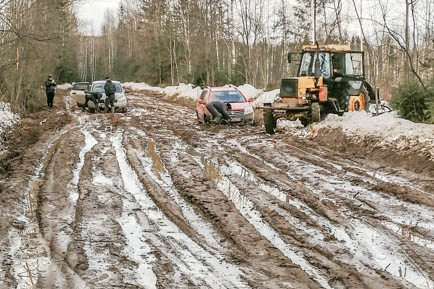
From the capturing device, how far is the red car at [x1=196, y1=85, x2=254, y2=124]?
63.1 ft

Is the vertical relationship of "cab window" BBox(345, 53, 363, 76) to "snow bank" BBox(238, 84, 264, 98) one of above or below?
above


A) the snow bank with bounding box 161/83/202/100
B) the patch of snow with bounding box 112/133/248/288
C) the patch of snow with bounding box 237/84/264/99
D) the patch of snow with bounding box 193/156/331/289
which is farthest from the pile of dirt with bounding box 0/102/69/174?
the snow bank with bounding box 161/83/202/100

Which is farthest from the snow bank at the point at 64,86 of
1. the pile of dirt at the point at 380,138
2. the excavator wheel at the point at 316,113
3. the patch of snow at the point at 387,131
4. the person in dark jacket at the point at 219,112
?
the patch of snow at the point at 387,131

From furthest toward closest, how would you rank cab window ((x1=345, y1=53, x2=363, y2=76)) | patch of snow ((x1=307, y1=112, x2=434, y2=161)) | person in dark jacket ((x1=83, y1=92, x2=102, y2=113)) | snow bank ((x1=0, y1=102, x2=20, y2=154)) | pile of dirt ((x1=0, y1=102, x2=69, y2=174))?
person in dark jacket ((x1=83, y1=92, x2=102, y2=113)) < cab window ((x1=345, y1=53, x2=363, y2=76)) < snow bank ((x1=0, y1=102, x2=20, y2=154)) < pile of dirt ((x1=0, y1=102, x2=69, y2=174)) < patch of snow ((x1=307, y1=112, x2=434, y2=161))

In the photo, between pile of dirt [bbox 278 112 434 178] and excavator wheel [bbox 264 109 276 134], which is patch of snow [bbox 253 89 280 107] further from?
pile of dirt [bbox 278 112 434 178]

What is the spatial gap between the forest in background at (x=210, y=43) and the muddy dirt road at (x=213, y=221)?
18.8 feet

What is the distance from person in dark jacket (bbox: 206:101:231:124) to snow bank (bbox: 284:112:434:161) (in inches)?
135

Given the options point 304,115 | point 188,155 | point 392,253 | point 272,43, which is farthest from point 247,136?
point 272,43

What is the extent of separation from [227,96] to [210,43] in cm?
2380

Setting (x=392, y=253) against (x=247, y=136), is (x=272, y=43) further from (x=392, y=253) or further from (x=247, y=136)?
(x=392, y=253)

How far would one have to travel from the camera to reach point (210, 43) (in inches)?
1694

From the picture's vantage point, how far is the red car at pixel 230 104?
1922cm

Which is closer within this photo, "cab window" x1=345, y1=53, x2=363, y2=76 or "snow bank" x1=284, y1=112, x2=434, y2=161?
"snow bank" x1=284, y1=112, x2=434, y2=161

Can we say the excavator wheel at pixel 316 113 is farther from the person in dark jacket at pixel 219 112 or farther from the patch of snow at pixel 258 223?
the patch of snow at pixel 258 223
